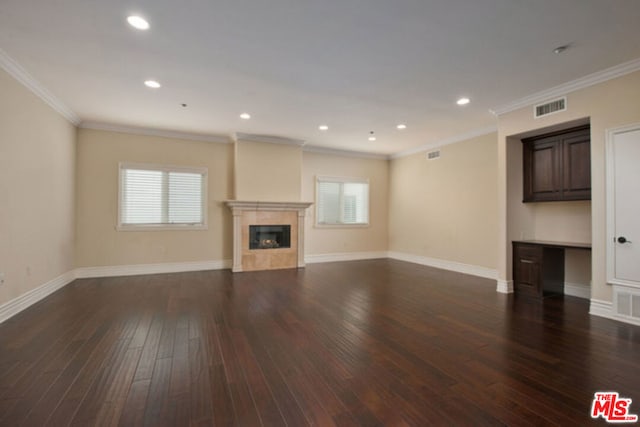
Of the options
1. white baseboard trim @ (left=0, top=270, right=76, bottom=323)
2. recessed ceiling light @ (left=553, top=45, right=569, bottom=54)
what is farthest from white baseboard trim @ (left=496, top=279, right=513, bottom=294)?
white baseboard trim @ (left=0, top=270, right=76, bottom=323)

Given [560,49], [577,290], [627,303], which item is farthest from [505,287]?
[560,49]

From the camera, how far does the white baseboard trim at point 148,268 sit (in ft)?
18.9

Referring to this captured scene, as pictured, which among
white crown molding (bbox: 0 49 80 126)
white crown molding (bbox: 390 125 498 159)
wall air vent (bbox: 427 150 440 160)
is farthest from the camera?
wall air vent (bbox: 427 150 440 160)

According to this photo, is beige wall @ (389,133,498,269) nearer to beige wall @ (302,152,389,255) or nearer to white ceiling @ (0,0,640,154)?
beige wall @ (302,152,389,255)

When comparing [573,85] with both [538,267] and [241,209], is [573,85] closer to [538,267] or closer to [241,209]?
[538,267]

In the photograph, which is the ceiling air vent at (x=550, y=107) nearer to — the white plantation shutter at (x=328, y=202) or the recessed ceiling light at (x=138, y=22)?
the white plantation shutter at (x=328, y=202)

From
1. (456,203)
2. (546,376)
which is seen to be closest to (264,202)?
(456,203)

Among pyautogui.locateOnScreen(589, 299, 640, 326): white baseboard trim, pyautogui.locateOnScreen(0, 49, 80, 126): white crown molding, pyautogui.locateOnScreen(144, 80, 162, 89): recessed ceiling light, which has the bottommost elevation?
pyautogui.locateOnScreen(589, 299, 640, 326): white baseboard trim

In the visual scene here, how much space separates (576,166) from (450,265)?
3.18m

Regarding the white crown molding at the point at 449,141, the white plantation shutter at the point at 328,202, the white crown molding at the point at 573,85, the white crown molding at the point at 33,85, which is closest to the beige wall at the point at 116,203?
the white crown molding at the point at 33,85

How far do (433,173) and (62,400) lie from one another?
732cm

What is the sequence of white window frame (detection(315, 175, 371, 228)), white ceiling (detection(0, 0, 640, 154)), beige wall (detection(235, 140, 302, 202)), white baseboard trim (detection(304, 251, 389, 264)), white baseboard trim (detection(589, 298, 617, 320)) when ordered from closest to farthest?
white ceiling (detection(0, 0, 640, 154)), white baseboard trim (detection(589, 298, 617, 320)), beige wall (detection(235, 140, 302, 202)), white baseboard trim (detection(304, 251, 389, 264)), white window frame (detection(315, 175, 371, 228))

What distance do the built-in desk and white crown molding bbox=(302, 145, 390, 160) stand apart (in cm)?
456

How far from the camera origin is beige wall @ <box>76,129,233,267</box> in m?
5.73
